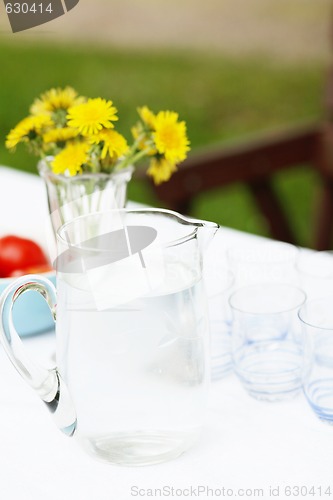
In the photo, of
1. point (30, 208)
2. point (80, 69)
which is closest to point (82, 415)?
point (30, 208)

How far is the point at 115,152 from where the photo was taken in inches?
33.8

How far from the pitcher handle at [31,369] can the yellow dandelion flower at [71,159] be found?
197 millimetres

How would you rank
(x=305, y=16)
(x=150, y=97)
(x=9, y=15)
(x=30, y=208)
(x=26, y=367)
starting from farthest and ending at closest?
(x=305, y=16)
(x=150, y=97)
(x=30, y=208)
(x=9, y=15)
(x=26, y=367)

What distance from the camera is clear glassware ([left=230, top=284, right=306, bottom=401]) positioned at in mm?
792

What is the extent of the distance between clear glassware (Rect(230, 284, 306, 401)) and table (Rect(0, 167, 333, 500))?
17 mm

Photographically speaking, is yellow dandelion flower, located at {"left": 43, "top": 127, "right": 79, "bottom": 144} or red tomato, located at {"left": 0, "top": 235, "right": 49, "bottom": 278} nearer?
yellow dandelion flower, located at {"left": 43, "top": 127, "right": 79, "bottom": 144}

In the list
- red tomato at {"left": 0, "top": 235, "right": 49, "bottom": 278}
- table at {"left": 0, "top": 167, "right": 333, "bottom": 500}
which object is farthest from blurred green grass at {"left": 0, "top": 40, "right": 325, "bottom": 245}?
table at {"left": 0, "top": 167, "right": 333, "bottom": 500}

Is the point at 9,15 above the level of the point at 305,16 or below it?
above

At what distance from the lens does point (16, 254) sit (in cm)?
101

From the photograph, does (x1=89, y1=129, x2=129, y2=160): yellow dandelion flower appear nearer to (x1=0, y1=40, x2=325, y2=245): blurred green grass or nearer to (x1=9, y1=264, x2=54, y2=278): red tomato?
(x1=9, y1=264, x2=54, y2=278): red tomato

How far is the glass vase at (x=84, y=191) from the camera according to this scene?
34.6 inches

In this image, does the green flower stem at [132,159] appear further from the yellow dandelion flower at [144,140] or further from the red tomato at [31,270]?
the red tomato at [31,270]

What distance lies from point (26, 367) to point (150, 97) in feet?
13.0

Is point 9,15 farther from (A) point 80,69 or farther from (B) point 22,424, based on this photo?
(A) point 80,69
